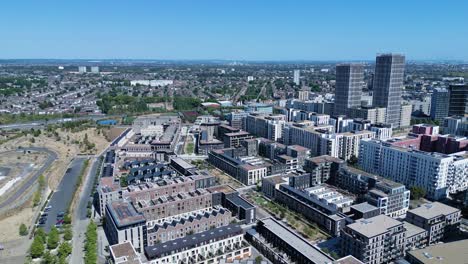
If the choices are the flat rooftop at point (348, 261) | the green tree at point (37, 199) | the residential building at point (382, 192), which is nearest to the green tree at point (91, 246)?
the green tree at point (37, 199)

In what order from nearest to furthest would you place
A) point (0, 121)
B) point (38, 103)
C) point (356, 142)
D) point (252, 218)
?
point (252, 218) < point (356, 142) < point (0, 121) < point (38, 103)

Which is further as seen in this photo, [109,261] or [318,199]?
[318,199]

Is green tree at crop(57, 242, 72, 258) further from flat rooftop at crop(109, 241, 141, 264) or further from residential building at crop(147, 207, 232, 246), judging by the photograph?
residential building at crop(147, 207, 232, 246)

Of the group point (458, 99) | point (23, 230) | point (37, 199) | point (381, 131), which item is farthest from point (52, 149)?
point (458, 99)

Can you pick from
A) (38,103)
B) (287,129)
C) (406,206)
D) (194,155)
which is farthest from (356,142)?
(38,103)

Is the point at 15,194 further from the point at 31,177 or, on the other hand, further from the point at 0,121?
the point at 0,121

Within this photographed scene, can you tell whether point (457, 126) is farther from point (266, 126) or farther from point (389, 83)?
point (266, 126)
